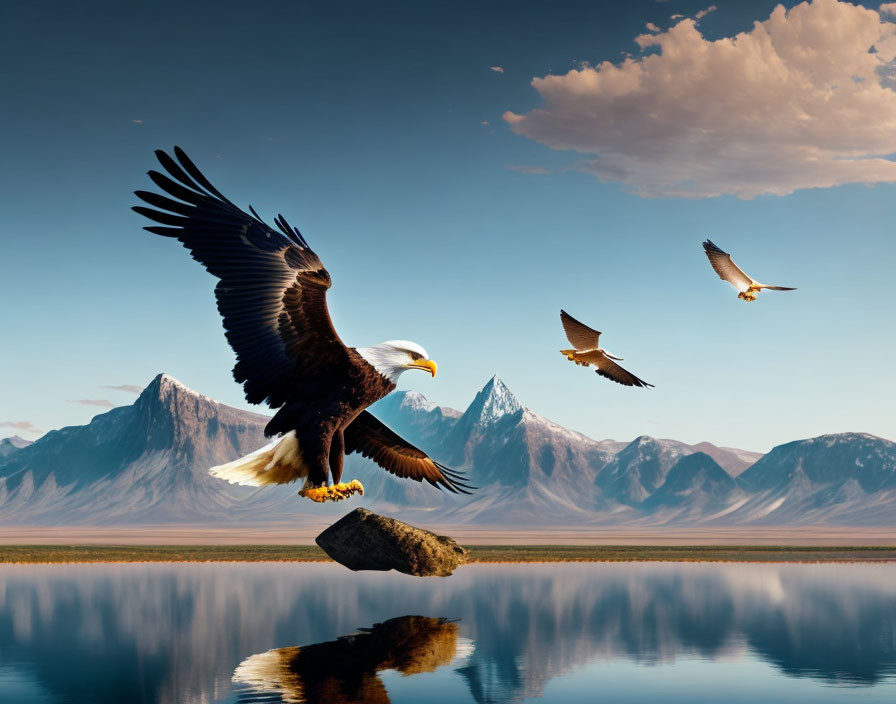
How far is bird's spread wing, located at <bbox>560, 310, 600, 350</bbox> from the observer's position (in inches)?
869

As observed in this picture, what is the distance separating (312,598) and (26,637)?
24.6 meters

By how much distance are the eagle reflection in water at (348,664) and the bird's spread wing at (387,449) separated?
35.5ft

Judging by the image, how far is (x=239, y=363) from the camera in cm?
1357

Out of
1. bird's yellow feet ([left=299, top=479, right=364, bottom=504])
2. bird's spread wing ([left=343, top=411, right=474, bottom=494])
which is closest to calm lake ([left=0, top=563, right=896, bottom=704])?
bird's spread wing ([left=343, top=411, right=474, bottom=494])

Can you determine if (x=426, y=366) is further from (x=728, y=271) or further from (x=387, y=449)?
(x=728, y=271)

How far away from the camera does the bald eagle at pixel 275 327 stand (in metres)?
13.5

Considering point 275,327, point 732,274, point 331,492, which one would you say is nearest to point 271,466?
point 331,492

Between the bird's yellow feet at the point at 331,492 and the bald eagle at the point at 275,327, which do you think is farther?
the bald eagle at the point at 275,327

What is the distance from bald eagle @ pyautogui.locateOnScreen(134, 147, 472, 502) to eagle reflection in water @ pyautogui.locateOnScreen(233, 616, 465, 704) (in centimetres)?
1406

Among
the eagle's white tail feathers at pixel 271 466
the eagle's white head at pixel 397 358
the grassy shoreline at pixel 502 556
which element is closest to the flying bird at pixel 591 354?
the eagle's white head at pixel 397 358

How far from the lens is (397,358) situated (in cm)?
1324

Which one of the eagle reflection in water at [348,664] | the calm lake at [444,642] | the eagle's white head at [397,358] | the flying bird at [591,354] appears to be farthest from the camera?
the calm lake at [444,642]

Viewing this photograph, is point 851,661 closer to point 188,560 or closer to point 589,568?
point 589,568

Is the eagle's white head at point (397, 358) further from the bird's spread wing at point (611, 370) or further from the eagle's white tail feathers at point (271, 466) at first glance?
the bird's spread wing at point (611, 370)
